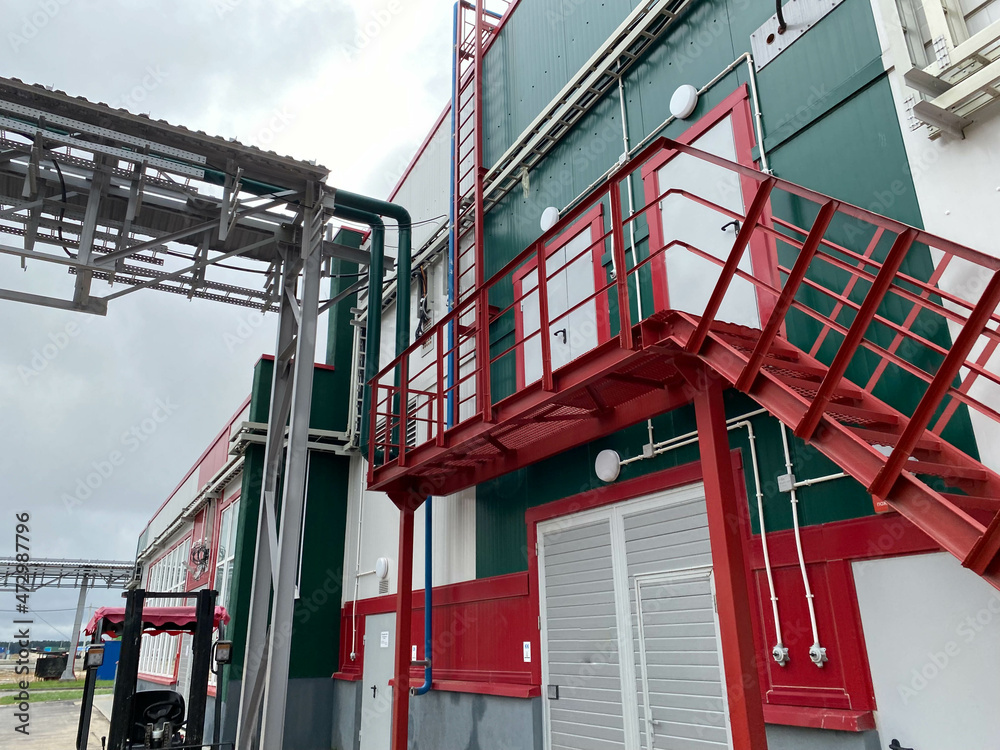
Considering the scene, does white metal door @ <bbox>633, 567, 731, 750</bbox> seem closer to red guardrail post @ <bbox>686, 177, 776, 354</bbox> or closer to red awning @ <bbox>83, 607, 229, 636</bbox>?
red guardrail post @ <bbox>686, 177, 776, 354</bbox>

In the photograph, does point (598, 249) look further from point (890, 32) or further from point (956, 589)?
point (956, 589)

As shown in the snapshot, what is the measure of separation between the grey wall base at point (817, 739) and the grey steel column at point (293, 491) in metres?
5.91

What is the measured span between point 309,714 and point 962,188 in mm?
13512

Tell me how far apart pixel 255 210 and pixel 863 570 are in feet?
29.9

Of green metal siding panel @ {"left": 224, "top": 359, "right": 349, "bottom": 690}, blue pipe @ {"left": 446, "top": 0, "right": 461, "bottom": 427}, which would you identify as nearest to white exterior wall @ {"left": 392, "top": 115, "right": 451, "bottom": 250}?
blue pipe @ {"left": 446, "top": 0, "right": 461, "bottom": 427}

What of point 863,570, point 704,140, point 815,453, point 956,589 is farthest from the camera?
point 704,140

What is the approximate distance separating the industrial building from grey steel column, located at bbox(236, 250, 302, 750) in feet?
0.39

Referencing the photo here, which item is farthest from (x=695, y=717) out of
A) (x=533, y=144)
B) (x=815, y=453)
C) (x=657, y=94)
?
(x=533, y=144)

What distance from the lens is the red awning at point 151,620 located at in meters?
8.99

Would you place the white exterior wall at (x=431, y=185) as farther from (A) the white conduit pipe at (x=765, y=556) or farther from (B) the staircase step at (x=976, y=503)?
(B) the staircase step at (x=976, y=503)

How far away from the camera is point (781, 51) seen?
6.71m

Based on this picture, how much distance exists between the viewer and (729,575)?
16.1 ft

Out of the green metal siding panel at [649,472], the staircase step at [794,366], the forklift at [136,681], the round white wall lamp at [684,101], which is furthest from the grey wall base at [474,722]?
the round white wall lamp at [684,101]

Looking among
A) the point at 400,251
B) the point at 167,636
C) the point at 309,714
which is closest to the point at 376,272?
the point at 400,251
